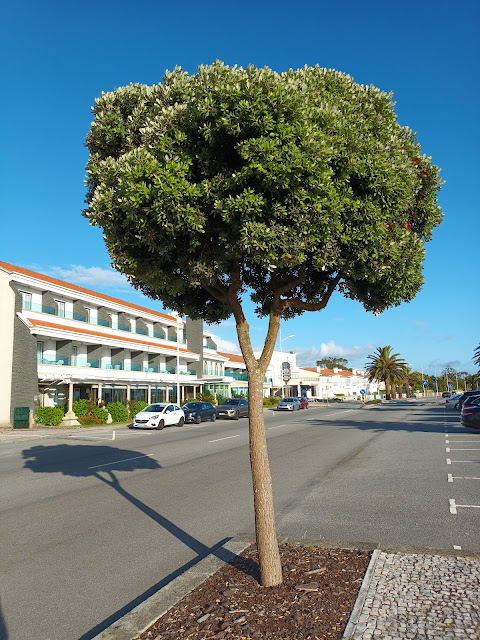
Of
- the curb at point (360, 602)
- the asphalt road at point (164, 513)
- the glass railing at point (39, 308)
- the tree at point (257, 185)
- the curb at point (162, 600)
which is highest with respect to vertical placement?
the glass railing at point (39, 308)

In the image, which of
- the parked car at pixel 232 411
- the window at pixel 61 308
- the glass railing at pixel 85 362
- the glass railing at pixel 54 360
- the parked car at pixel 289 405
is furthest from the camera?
the parked car at pixel 289 405

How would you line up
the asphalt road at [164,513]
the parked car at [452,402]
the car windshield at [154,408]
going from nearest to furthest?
the asphalt road at [164,513], the car windshield at [154,408], the parked car at [452,402]

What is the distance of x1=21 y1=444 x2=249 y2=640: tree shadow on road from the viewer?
545cm

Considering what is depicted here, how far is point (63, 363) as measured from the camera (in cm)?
3503

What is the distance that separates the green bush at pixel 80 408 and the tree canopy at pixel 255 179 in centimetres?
2931

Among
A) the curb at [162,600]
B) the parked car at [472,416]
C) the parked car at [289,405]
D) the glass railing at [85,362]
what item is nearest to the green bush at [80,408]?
the glass railing at [85,362]

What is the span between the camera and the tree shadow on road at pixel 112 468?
5.45m

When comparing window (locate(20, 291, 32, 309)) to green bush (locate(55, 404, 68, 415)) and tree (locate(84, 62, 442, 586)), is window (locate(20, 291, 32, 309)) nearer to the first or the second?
green bush (locate(55, 404, 68, 415))

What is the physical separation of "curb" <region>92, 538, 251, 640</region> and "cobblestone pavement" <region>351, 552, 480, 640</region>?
61.3 inches

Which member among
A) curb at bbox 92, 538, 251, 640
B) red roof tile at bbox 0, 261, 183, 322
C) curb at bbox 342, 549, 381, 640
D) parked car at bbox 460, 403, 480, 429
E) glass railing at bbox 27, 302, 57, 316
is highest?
Result: red roof tile at bbox 0, 261, 183, 322

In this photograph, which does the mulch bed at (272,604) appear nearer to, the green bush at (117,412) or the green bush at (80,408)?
the green bush at (80,408)

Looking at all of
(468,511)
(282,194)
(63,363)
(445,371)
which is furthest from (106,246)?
(445,371)

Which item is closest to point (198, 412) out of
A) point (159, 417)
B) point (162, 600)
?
point (159, 417)

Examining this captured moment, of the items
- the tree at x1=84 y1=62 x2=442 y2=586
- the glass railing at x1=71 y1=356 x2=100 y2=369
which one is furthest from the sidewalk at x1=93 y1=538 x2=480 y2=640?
the glass railing at x1=71 y1=356 x2=100 y2=369
